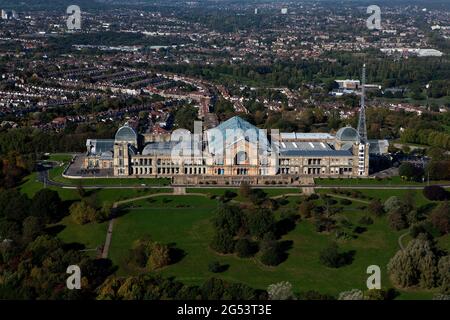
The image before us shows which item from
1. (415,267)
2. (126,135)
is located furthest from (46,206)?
(415,267)

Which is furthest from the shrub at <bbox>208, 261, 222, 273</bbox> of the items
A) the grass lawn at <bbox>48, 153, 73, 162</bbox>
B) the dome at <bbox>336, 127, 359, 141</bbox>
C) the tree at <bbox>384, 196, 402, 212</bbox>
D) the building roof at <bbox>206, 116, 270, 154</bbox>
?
the grass lawn at <bbox>48, 153, 73, 162</bbox>

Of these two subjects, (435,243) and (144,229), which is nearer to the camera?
(435,243)

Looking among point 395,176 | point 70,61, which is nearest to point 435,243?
point 395,176

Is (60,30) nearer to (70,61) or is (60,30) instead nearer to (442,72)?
(70,61)

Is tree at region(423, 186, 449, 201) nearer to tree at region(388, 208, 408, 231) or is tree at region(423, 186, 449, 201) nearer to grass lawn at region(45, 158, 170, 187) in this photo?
tree at region(388, 208, 408, 231)

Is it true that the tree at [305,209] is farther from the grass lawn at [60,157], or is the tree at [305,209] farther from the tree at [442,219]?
the grass lawn at [60,157]

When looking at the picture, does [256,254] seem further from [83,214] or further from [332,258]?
[83,214]
